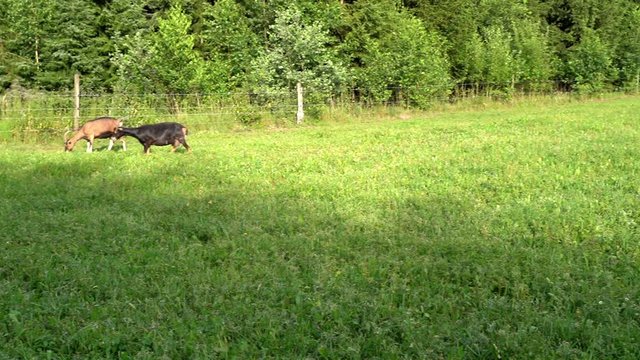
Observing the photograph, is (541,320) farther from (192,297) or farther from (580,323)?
(192,297)

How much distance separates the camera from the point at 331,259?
5.08 meters

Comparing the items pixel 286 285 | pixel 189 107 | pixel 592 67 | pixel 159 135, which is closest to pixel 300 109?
pixel 189 107

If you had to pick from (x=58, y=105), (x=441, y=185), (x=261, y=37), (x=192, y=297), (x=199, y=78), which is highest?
(x=261, y=37)

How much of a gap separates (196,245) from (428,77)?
69.9 feet

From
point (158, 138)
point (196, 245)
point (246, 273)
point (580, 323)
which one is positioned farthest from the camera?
point (158, 138)

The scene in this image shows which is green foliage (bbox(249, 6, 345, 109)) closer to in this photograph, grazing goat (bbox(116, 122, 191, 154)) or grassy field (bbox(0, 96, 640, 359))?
grazing goat (bbox(116, 122, 191, 154))

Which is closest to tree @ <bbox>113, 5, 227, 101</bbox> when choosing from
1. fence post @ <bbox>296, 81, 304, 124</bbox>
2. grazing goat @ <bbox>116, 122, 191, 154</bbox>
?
fence post @ <bbox>296, 81, 304, 124</bbox>

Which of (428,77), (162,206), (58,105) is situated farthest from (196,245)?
(428,77)

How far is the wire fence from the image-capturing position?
53.1 ft

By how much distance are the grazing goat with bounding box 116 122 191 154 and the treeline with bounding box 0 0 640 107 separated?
8567 millimetres

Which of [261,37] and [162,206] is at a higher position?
[261,37]

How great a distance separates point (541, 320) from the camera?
146 inches

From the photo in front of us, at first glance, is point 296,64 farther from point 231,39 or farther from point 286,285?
point 286,285

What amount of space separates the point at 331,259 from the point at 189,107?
→ 15716 millimetres
